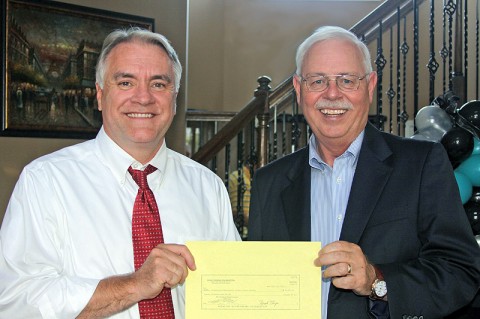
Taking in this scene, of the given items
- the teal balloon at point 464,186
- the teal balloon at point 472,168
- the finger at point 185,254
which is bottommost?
the finger at point 185,254

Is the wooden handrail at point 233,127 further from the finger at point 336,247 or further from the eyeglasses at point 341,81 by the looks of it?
the finger at point 336,247

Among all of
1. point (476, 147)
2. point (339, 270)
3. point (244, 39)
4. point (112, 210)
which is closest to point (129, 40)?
point (112, 210)

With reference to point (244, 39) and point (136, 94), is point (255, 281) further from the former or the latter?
point (244, 39)

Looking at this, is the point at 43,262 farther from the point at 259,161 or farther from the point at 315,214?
A: the point at 259,161

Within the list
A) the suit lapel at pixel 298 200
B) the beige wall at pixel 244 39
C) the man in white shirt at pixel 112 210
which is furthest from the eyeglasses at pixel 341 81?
the beige wall at pixel 244 39

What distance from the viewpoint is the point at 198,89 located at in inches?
343

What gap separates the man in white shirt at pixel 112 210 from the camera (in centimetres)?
164

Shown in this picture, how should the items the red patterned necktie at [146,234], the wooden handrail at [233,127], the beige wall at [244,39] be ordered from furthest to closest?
the beige wall at [244,39] → the wooden handrail at [233,127] → the red patterned necktie at [146,234]

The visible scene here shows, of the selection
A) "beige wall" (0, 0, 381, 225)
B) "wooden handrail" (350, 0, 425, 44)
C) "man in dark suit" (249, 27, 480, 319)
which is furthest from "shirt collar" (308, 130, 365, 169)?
"beige wall" (0, 0, 381, 225)

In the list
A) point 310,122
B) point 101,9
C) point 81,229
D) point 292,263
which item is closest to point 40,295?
point 81,229

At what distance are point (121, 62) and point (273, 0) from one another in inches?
296

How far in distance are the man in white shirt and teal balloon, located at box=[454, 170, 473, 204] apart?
5.49 feet

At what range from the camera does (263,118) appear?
176 inches

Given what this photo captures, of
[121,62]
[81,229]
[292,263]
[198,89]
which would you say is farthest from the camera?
[198,89]
